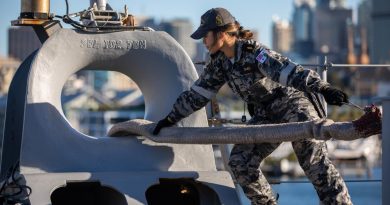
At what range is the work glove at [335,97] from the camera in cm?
754

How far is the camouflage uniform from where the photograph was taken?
794cm

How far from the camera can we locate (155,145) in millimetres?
9078

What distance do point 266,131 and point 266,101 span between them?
0.43 m

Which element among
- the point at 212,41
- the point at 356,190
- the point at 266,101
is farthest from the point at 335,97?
the point at 356,190

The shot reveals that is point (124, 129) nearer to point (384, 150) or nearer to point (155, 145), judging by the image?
point (155, 145)

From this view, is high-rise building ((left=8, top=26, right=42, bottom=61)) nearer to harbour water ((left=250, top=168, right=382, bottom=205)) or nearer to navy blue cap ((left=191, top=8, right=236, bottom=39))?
harbour water ((left=250, top=168, right=382, bottom=205))

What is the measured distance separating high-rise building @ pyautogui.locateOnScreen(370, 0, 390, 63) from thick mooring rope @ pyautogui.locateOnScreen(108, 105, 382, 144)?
144 metres

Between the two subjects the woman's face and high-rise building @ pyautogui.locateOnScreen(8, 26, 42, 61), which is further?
high-rise building @ pyautogui.locateOnScreen(8, 26, 42, 61)

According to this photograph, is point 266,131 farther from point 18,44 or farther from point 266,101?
point 18,44

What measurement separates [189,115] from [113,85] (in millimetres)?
153218

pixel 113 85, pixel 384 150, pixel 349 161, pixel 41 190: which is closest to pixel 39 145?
pixel 41 190

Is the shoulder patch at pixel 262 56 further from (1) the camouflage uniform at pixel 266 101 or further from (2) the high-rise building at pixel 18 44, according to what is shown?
(2) the high-rise building at pixel 18 44

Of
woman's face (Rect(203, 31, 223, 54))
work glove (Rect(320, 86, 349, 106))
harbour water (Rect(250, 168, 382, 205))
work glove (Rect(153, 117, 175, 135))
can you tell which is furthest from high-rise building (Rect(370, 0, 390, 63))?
work glove (Rect(320, 86, 349, 106))

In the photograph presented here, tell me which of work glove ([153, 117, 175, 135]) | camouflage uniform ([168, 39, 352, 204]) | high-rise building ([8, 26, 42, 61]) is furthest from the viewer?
high-rise building ([8, 26, 42, 61])
